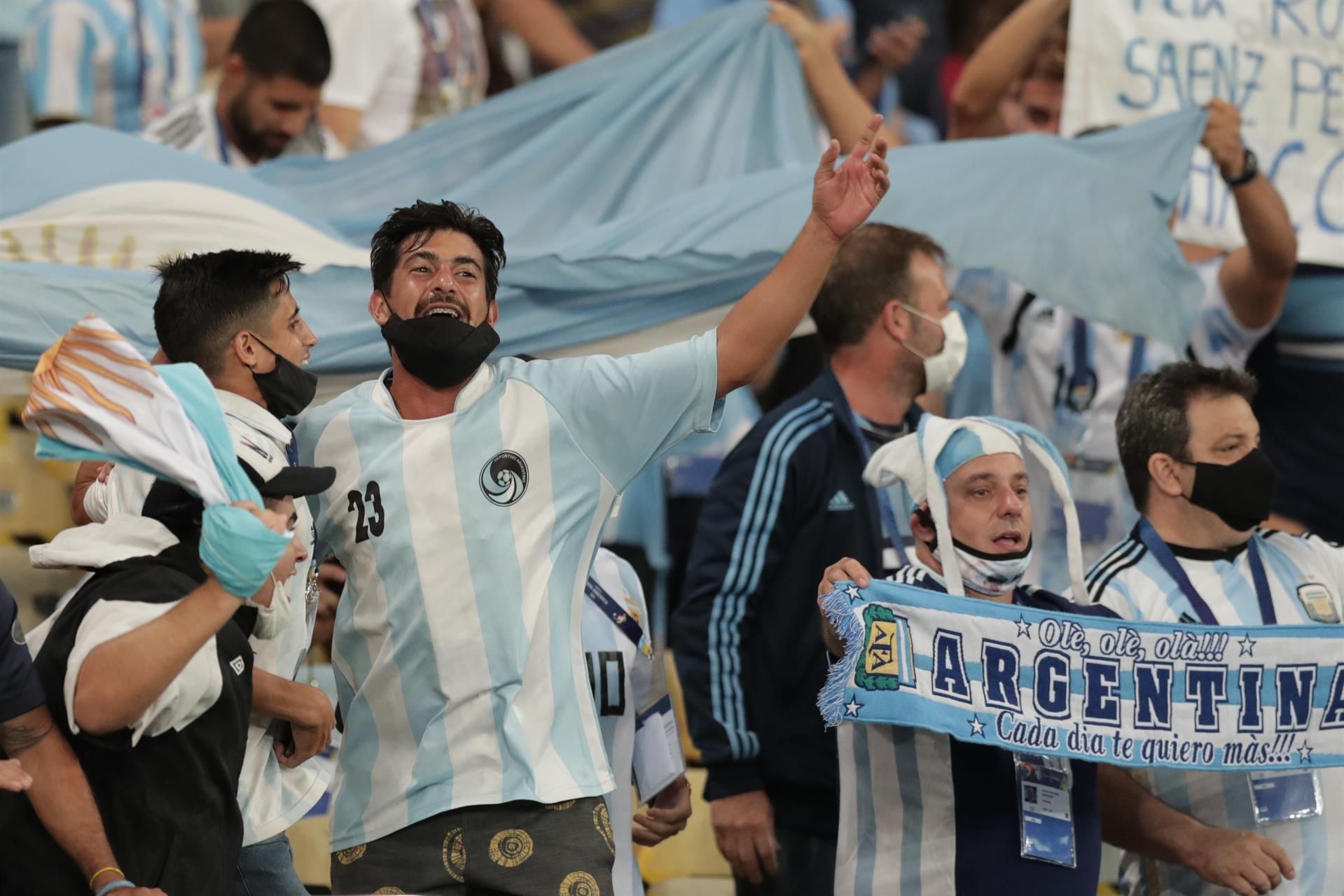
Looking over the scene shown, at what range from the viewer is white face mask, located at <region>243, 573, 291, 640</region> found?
11.3ft

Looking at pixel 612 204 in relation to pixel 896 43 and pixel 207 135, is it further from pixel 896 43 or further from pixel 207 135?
pixel 896 43

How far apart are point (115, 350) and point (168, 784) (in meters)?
0.74

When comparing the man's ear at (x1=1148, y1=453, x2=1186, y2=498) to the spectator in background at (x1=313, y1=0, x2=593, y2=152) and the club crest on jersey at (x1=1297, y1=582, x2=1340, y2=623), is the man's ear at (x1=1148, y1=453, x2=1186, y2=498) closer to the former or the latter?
the club crest on jersey at (x1=1297, y1=582, x2=1340, y2=623)

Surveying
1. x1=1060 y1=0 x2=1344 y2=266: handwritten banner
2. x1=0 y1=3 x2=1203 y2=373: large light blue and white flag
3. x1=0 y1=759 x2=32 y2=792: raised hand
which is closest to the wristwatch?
x1=0 y1=3 x2=1203 y2=373: large light blue and white flag

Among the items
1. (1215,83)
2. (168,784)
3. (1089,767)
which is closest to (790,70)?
(1215,83)

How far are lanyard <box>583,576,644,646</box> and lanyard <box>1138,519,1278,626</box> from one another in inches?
49.7

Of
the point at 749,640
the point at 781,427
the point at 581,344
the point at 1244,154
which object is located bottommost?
the point at 749,640

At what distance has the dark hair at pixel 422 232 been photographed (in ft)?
12.5

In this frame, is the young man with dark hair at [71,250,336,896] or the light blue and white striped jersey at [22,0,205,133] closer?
the young man with dark hair at [71,250,336,896]

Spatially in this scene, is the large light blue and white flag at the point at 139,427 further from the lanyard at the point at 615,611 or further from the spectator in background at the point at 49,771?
the lanyard at the point at 615,611

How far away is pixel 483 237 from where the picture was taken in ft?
12.6

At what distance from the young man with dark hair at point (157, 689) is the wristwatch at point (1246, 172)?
351 centimetres

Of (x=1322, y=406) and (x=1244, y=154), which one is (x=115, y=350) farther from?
(x=1322, y=406)

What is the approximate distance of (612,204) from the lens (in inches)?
240
